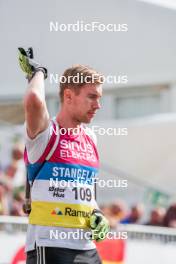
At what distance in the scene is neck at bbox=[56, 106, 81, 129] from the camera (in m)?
3.44

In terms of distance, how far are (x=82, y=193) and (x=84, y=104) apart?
1.33 feet

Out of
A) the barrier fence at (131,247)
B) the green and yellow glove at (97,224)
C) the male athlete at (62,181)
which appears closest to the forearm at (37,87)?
the male athlete at (62,181)

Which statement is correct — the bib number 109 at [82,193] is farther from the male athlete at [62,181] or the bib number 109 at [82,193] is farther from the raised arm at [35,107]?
the raised arm at [35,107]

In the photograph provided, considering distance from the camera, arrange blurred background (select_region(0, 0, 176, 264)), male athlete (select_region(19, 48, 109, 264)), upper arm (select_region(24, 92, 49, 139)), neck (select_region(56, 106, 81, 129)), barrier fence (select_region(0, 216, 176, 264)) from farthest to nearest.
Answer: blurred background (select_region(0, 0, 176, 264)) < barrier fence (select_region(0, 216, 176, 264)) < neck (select_region(56, 106, 81, 129)) < male athlete (select_region(19, 48, 109, 264)) < upper arm (select_region(24, 92, 49, 139))

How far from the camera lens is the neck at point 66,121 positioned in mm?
3439

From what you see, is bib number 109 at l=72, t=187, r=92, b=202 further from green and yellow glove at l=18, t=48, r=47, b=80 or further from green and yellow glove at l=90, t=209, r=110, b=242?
green and yellow glove at l=18, t=48, r=47, b=80

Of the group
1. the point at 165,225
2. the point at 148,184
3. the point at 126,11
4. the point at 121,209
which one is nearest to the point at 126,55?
the point at 126,11

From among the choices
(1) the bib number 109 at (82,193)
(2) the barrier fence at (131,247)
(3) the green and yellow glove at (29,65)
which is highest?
(3) the green and yellow glove at (29,65)

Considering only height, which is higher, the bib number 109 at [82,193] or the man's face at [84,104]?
the man's face at [84,104]

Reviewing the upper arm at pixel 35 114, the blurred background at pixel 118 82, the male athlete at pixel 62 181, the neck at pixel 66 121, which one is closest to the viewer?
the upper arm at pixel 35 114

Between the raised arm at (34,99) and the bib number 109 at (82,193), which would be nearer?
the raised arm at (34,99)

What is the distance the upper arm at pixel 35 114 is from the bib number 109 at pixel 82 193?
0.30 meters

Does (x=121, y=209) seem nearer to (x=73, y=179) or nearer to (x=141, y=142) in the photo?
(x=141, y=142)

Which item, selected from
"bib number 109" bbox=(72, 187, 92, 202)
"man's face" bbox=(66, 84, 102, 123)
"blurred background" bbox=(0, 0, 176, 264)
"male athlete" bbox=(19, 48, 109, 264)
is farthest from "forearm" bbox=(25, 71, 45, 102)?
"blurred background" bbox=(0, 0, 176, 264)
